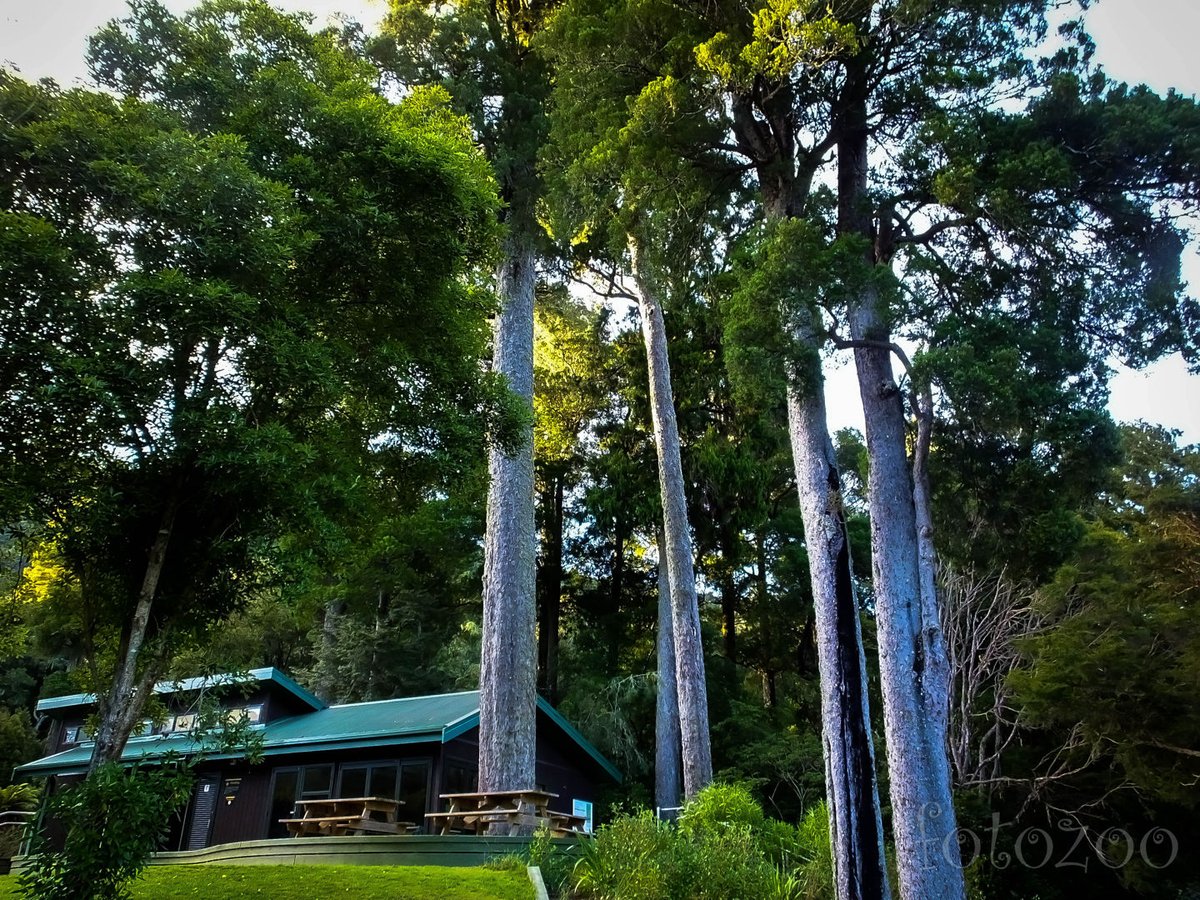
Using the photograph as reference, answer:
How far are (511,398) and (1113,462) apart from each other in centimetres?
531

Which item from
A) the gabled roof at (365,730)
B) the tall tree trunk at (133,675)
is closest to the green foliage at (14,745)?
the gabled roof at (365,730)

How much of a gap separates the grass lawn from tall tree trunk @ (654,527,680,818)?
8608mm

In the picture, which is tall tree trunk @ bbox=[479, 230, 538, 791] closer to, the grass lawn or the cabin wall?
the grass lawn

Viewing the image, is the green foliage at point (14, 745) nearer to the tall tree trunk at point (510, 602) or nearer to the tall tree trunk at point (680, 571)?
the tall tree trunk at point (510, 602)

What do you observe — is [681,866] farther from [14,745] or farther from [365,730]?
[14,745]

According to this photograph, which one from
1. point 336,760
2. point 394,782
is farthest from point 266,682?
point 394,782

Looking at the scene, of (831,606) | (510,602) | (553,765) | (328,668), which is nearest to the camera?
(831,606)

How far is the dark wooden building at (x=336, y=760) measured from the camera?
46.7 ft

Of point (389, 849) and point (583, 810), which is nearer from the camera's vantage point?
point (389, 849)

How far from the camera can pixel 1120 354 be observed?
7.45 m

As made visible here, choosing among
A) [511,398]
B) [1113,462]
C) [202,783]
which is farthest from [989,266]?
[202,783]

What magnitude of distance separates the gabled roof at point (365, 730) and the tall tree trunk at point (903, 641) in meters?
9.00

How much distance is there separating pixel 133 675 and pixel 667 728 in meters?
12.6

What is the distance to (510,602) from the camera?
33.5 feet
